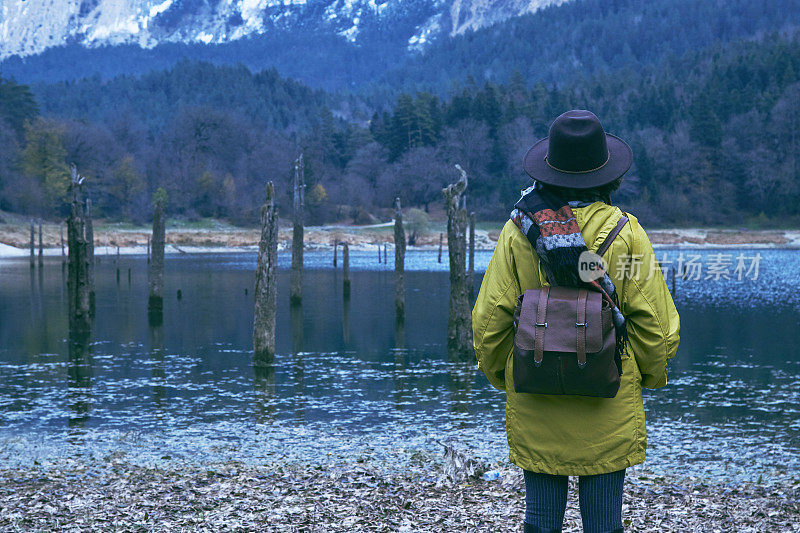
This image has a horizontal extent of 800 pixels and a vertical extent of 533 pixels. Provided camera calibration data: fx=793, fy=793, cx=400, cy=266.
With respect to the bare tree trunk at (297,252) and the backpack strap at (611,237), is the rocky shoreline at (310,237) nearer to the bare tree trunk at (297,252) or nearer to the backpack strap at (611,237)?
the bare tree trunk at (297,252)

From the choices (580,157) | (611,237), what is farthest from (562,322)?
(580,157)

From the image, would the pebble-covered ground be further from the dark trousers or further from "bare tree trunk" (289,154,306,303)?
"bare tree trunk" (289,154,306,303)

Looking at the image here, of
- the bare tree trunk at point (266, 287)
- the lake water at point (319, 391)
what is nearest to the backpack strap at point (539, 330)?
the lake water at point (319, 391)

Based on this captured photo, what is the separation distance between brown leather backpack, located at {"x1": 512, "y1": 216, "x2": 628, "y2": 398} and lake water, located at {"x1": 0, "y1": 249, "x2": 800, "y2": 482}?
6475mm

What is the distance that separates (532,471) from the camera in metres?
3.90

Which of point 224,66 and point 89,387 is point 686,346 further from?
point 224,66

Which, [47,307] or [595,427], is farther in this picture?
[47,307]

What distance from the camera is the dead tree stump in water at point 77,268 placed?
22.2m

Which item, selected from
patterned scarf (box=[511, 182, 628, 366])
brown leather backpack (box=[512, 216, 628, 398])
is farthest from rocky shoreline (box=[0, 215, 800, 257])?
brown leather backpack (box=[512, 216, 628, 398])

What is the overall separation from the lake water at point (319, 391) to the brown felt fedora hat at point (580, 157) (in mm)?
6602

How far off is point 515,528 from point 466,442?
4.66 metres

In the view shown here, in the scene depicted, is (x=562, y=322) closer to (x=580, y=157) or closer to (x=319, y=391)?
(x=580, y=157)

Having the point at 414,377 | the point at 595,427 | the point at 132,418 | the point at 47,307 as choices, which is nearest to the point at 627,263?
the point at 595,427

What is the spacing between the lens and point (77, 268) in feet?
73.3
